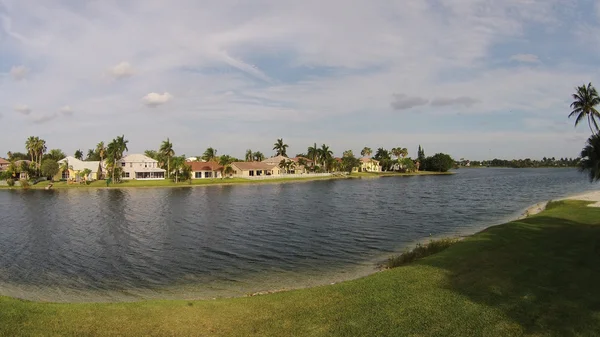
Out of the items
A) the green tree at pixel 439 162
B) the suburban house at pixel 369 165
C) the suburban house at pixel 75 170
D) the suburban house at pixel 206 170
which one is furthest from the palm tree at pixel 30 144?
the green tree at pixel 439 162

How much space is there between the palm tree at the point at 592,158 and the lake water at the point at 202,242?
10.4 meters

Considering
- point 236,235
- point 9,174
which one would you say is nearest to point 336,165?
point 9,174

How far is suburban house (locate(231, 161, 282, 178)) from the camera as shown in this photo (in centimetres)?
12212

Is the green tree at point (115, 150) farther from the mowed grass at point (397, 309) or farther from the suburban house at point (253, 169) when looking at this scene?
the mowed grass at point (397, 309)

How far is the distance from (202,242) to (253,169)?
304 ft

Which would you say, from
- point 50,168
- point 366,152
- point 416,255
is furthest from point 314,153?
point 416,255

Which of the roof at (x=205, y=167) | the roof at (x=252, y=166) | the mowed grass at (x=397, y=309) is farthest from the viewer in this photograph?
the roof at (x=252, y=166)

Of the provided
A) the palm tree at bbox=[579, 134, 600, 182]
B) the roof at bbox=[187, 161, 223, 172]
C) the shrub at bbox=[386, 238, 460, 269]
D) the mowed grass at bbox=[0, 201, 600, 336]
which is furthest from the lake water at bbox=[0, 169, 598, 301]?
the roof at bbox=[187, 161, 223, 172]

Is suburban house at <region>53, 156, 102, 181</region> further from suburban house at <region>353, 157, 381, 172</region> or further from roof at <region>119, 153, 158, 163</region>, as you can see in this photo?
suburban house at <region>353, 157, 381, 172</region>

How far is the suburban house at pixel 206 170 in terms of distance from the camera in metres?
117

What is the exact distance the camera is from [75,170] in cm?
10500

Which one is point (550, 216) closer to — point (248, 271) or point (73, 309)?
point (248, 271)

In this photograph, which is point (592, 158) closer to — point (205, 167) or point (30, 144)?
point (205, 167)

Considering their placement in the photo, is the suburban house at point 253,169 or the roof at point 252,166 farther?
the roof at point 252,166
